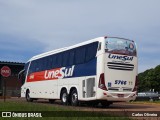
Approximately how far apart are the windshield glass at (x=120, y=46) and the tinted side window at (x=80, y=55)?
198 centimetres

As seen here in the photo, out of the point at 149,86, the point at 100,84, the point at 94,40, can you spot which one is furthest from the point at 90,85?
the point at 149,86

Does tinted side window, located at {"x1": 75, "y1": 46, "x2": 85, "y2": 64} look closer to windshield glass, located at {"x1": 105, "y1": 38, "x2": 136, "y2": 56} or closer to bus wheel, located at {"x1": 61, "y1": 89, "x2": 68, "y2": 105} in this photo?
windshield glass, located at {"x1": 105, "y1": 38, "x2": 136, "y2": 56}

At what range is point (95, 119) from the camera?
40.6 ft

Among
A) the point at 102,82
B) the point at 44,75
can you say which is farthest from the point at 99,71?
the point at 44,75

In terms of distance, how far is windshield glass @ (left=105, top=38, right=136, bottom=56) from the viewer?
68.5 feet

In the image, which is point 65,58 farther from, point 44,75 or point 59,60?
point 44,75

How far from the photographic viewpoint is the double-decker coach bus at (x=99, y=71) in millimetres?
20547

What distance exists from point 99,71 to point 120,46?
6.54 ft

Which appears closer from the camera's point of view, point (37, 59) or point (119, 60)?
point (119, 60)

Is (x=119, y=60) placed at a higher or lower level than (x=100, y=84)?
higher

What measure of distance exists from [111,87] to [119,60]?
1.59 m

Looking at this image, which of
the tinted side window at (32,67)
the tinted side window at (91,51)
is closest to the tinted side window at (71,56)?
the tinted side window at (91,51)

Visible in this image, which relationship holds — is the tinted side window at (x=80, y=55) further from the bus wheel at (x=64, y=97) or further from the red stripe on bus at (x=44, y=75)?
the red stripe on bus at (x=44, y=75)

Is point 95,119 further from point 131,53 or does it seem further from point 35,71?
point 35,71
